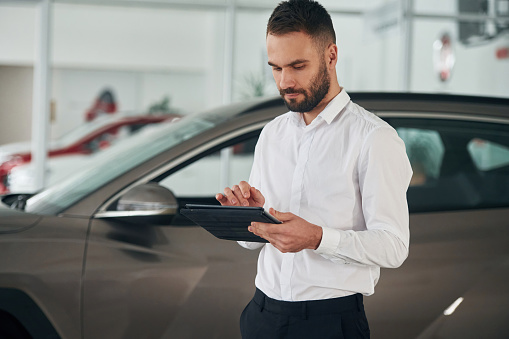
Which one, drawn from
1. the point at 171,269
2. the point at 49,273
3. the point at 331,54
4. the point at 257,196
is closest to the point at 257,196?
the point at 257,196

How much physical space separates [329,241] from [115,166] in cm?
159

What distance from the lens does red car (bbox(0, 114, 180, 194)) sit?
823cm

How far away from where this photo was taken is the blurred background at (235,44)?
8.43 metres

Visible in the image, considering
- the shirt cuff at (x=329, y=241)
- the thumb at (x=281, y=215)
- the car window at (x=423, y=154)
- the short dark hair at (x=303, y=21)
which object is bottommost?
the shirt cuff at (x=329, y=241)

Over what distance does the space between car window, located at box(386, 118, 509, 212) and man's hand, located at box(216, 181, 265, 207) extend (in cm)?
125

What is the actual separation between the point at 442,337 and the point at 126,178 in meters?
1.44

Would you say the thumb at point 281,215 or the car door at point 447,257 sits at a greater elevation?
the thumb at point 281,215

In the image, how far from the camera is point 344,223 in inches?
73.7

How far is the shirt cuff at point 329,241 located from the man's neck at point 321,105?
392 millimetres

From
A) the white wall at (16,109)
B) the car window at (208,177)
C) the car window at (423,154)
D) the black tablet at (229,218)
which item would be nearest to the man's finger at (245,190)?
the black tablet at (229,218)

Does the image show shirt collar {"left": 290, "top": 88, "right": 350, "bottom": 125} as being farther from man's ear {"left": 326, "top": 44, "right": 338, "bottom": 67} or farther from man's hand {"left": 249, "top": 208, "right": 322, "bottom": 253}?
man's hand {"left": 249, "top": 208, "right": 322, "bottom": 253}

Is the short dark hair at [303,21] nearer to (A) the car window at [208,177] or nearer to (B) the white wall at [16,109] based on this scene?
(A) the car window at [208,177]

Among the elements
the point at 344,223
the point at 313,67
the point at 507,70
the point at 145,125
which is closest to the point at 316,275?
the point at 344,223

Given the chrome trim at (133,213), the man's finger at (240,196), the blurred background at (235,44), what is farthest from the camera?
the blurred background at (235,44)
